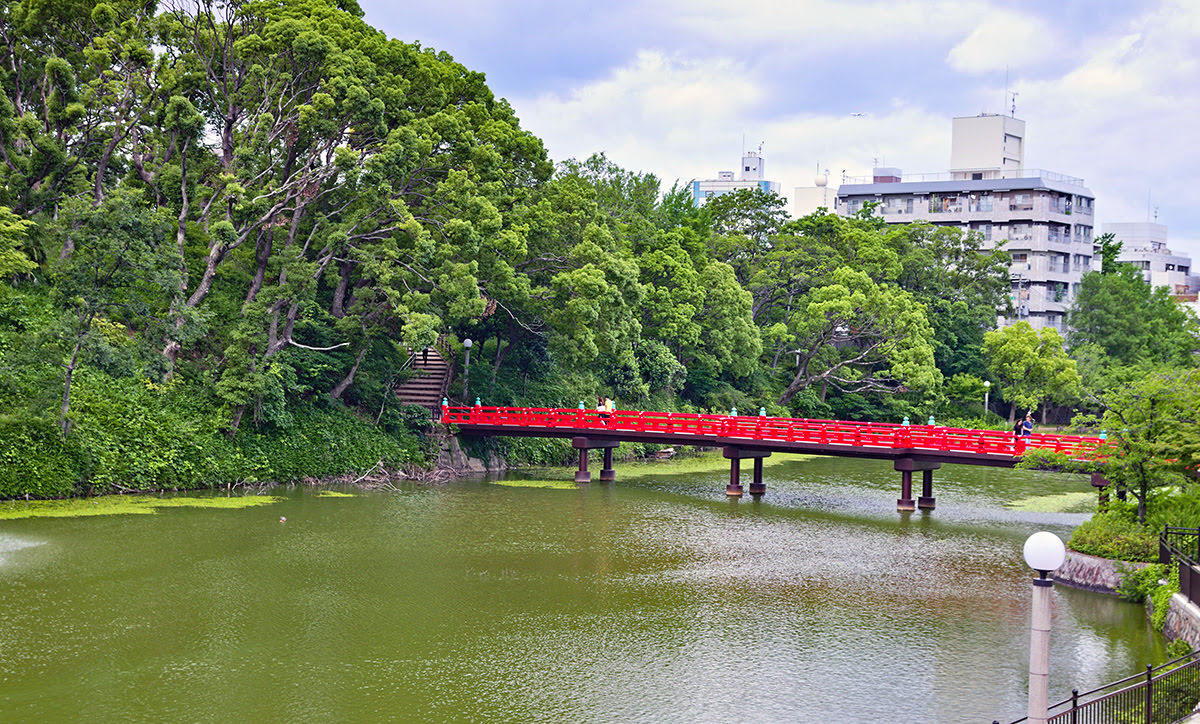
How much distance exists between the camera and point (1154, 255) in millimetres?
141875

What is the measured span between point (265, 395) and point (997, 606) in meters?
26.0

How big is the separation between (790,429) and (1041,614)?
98.7ft

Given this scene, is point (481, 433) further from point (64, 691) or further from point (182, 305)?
point (64, 691)

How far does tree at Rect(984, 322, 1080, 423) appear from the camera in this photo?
68.9 m

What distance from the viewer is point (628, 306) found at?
49.7 m

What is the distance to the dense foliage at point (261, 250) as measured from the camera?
3444 cm

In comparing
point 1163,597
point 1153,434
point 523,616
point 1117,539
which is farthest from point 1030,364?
point 523,616

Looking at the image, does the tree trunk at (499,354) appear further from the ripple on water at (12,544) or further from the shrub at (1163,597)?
the shrub at (1163,597)

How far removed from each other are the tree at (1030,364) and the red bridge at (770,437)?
28536 millimetres

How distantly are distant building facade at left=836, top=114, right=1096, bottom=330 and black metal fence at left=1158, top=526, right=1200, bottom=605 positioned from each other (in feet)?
229

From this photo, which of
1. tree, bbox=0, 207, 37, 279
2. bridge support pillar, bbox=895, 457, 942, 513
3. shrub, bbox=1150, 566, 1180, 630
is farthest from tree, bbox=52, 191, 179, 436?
shrub, bbox=1150, 566, 1180, 630

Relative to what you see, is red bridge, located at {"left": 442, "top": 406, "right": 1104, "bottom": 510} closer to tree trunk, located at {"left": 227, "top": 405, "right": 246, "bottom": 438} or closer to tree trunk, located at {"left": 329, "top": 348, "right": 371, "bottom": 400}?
tree trunk, located at {"left": 329, "top": 348, "right": 371, "bottom": 400}

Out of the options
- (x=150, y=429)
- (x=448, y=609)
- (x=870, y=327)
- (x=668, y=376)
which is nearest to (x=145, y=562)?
(x=448, y=609)

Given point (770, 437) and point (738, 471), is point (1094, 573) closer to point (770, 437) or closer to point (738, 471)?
point (770, 437)
